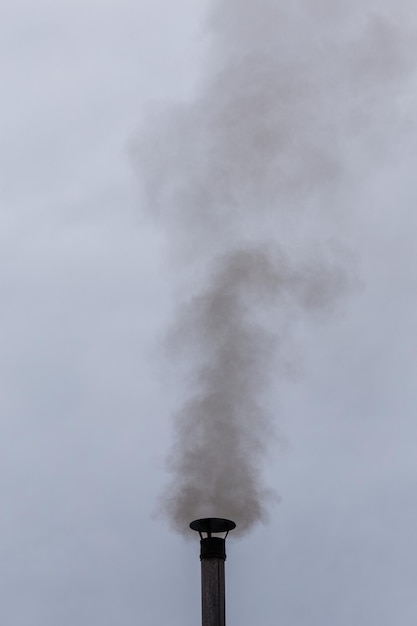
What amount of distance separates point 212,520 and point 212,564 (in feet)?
1.62

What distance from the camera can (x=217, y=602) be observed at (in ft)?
37.0

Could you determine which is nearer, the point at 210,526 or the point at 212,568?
the point at 212,568

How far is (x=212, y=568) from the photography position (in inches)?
452

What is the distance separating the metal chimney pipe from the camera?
11234mm

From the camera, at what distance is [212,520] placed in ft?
38.6

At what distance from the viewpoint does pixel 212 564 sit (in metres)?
11.5

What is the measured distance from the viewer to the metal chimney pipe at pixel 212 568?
11.2 metres

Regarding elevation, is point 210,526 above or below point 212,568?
above

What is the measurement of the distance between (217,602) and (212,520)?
0.90 metres

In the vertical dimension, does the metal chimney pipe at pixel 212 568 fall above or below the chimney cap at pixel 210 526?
below

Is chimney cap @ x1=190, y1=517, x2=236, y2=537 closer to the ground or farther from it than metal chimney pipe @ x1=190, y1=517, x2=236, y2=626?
farther from it

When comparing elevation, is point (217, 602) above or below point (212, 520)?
below

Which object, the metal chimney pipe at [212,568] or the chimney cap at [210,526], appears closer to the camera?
the metal chimney pipe at [212,568]

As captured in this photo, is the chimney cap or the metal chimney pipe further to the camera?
the chimney cap
